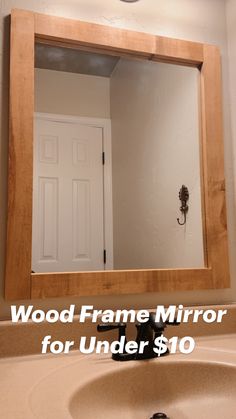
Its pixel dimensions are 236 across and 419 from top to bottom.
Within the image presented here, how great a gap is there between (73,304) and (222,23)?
1.16m

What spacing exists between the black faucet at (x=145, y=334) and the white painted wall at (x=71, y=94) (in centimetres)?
67

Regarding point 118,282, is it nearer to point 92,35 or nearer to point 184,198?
point 184,198

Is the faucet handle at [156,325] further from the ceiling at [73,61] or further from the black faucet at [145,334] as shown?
the ceiling at [73,61]

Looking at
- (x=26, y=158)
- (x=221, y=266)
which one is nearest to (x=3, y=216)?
(x=26, y=158)

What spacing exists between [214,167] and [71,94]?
1.80 feet

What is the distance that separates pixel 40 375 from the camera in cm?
84

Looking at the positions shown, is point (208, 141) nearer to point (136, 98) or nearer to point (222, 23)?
point (136, 98)

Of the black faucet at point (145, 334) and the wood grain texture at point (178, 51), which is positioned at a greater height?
the wood grain texture at point (178, 51)

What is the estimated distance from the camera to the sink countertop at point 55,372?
66cm

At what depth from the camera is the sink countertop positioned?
66 centimetres

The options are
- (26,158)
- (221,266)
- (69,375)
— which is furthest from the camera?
(221,266)

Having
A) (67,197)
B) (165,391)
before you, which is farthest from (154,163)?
(165,391)

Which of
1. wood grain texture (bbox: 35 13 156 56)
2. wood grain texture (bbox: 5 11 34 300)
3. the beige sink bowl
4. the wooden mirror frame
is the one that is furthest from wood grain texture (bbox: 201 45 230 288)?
wood grain texture (bbox: 5 11 34 300)

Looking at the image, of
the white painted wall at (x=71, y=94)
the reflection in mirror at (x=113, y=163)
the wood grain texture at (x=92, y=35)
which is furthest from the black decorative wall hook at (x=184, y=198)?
the wood grain texture at (x=92, y=35)
